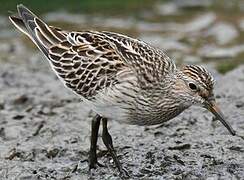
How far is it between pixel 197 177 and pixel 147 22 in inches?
447

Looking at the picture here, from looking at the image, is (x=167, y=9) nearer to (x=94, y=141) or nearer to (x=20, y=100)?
(x=20, y=100)

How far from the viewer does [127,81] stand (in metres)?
7.62

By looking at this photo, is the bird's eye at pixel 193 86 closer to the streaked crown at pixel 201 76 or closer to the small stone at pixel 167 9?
the streaked crown at pixel 201 76

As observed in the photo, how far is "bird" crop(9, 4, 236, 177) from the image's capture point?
7.57 metres

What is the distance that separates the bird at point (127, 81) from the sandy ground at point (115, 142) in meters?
0.51

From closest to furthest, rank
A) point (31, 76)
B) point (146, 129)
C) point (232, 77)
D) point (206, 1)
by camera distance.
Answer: point (146, 129) → point (232, 77) → point (31, 76) → point (206, 1)

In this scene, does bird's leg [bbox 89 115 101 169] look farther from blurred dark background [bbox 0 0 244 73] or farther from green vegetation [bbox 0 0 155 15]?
green vegetation [bbox 0 0 155 15]

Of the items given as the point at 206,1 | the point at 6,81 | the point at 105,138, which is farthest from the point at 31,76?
the point at 206,1

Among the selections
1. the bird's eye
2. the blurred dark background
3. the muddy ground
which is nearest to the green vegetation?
the blurred dark background

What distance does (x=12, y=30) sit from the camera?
59.6ft

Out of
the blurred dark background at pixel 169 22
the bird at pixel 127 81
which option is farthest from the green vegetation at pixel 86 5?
the bird at pixel 127 81

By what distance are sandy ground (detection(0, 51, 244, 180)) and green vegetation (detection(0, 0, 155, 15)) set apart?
23.7 ft

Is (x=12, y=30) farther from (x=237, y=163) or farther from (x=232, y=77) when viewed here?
(x=237, y=163)

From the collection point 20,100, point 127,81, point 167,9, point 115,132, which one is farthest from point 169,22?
point 127,81
